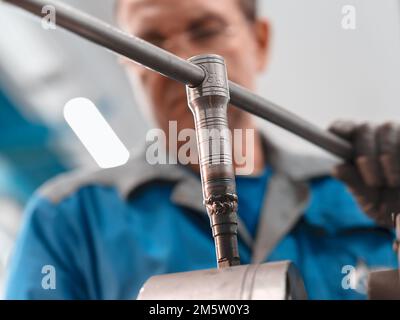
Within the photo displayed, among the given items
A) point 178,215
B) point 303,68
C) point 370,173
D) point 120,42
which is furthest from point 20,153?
point 120,42

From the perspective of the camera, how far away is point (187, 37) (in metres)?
0.92

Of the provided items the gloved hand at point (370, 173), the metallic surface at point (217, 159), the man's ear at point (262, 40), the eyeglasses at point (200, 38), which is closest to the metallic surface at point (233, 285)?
the metallic surface at point (217, 159)

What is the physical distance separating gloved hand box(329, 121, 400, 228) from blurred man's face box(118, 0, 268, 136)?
219mm

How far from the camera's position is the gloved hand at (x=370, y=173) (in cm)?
68

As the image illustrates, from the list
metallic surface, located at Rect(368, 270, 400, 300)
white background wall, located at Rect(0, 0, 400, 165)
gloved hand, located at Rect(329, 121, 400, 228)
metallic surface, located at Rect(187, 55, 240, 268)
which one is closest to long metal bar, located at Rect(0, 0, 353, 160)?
metallic surface, located at Rect(187, 55, 240, 268)

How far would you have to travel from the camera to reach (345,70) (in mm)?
1055

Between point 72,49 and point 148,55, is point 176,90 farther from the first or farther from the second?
point 148,55

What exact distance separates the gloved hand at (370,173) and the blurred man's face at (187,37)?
0.22 metres

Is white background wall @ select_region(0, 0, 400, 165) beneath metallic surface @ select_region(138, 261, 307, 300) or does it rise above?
above

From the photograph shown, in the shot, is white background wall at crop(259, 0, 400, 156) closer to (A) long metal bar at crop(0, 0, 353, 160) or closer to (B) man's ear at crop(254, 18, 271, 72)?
(B) man's ear at crop(254, 18, 271, 72)

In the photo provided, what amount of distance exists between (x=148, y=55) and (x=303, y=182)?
0.64m

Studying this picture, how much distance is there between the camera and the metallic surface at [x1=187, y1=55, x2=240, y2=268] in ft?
1.15

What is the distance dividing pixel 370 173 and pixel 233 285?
0.40 metres

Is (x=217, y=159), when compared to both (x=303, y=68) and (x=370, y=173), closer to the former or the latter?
(x=370, y=173)
